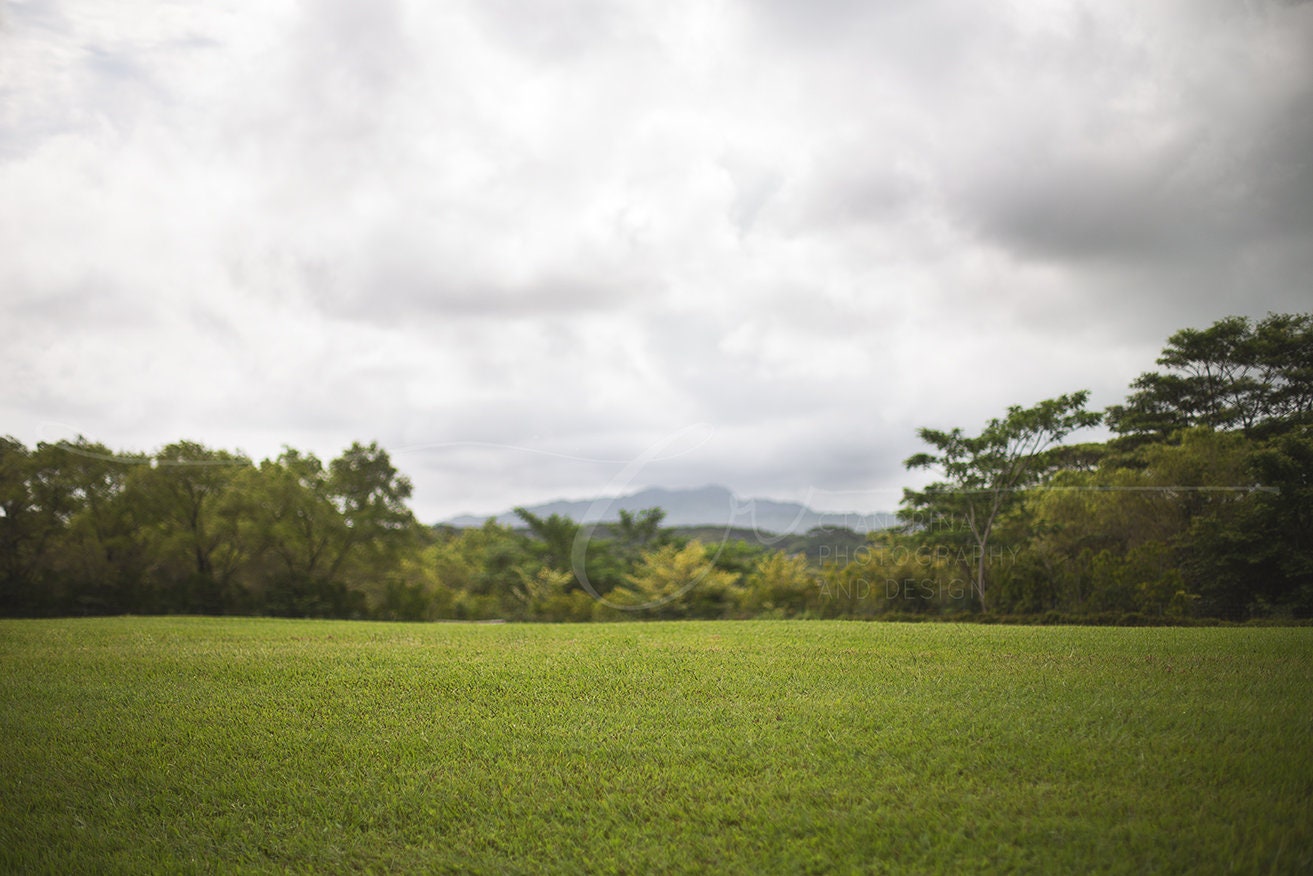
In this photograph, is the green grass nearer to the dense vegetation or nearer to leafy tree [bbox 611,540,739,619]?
the dense vegetation

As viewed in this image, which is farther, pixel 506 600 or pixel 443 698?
pixel 506 600

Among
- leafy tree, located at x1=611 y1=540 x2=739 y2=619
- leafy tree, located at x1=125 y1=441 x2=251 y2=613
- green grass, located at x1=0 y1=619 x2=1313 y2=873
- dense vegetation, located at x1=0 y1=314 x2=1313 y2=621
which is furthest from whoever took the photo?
leafy tree, located at x1=125 y1=441 x2=251 y2=613

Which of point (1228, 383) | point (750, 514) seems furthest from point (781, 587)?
point (1228, 383)

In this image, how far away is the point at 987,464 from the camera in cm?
1445

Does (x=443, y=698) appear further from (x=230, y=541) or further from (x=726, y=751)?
(x=230, y=541)

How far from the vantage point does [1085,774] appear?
4.00 m

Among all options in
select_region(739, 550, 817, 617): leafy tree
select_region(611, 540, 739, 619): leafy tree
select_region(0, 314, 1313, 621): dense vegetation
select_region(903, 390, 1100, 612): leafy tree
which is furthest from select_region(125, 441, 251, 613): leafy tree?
select_region(903, 390, 1100, 612): leafy tree

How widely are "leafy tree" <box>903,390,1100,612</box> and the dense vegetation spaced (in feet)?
0.12

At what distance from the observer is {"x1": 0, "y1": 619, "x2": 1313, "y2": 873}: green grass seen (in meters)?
3.53

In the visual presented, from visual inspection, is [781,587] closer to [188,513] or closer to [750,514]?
[750,514]

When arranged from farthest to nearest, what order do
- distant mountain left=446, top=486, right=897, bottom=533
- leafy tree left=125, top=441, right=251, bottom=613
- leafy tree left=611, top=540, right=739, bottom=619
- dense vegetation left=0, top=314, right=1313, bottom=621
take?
leafy tree left=125, top=441, right=251, bottom=613, leafy tree left=611, top=540, right=739, bottom=619, distant mountain left=446, top=486, right=897, bottom=533, dense vegetation left=0, top=314, right=1313, bottom=621

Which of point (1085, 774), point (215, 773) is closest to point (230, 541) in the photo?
point (215, 773)

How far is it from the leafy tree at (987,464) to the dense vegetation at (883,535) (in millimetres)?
38

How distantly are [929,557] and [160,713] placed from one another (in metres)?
13.0
